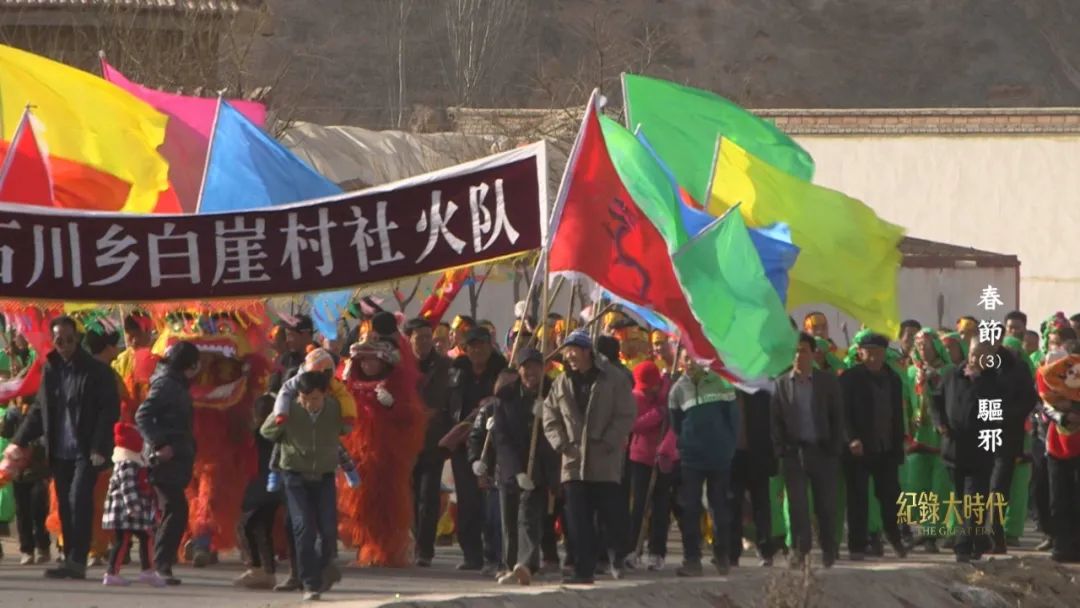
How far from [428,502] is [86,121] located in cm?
377

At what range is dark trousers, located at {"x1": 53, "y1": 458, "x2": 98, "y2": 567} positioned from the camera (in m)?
17.0

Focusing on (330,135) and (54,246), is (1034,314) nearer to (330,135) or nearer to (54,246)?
(330,135)

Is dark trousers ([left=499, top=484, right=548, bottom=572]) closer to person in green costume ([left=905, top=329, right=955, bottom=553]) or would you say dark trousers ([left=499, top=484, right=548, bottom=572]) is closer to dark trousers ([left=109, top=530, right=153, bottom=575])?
dark trousers ([left=109, top=530, right=153, bottom=575])

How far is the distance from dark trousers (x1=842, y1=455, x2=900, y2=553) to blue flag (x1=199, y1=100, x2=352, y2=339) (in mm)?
4049

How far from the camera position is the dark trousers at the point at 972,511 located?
20625 millimetres

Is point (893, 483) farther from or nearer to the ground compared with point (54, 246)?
nearer to the ground

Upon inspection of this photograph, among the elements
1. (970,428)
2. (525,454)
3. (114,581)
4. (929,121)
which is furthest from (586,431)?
(929,121)

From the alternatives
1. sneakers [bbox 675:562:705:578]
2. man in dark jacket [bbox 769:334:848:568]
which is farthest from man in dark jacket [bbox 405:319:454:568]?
man in dark jacket [bbox 769:334:848:568]

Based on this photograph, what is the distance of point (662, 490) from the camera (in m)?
19.4

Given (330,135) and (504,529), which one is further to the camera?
(330,135)

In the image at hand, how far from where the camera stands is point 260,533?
17.3m

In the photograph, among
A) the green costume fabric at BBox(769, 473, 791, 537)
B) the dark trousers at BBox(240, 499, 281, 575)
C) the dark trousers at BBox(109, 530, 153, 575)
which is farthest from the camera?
the green costume fabric at BBox(769, 473, 791, 537)

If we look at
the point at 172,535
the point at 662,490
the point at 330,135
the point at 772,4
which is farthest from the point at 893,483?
the point at 772,4

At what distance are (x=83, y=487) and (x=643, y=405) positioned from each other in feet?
13.1
